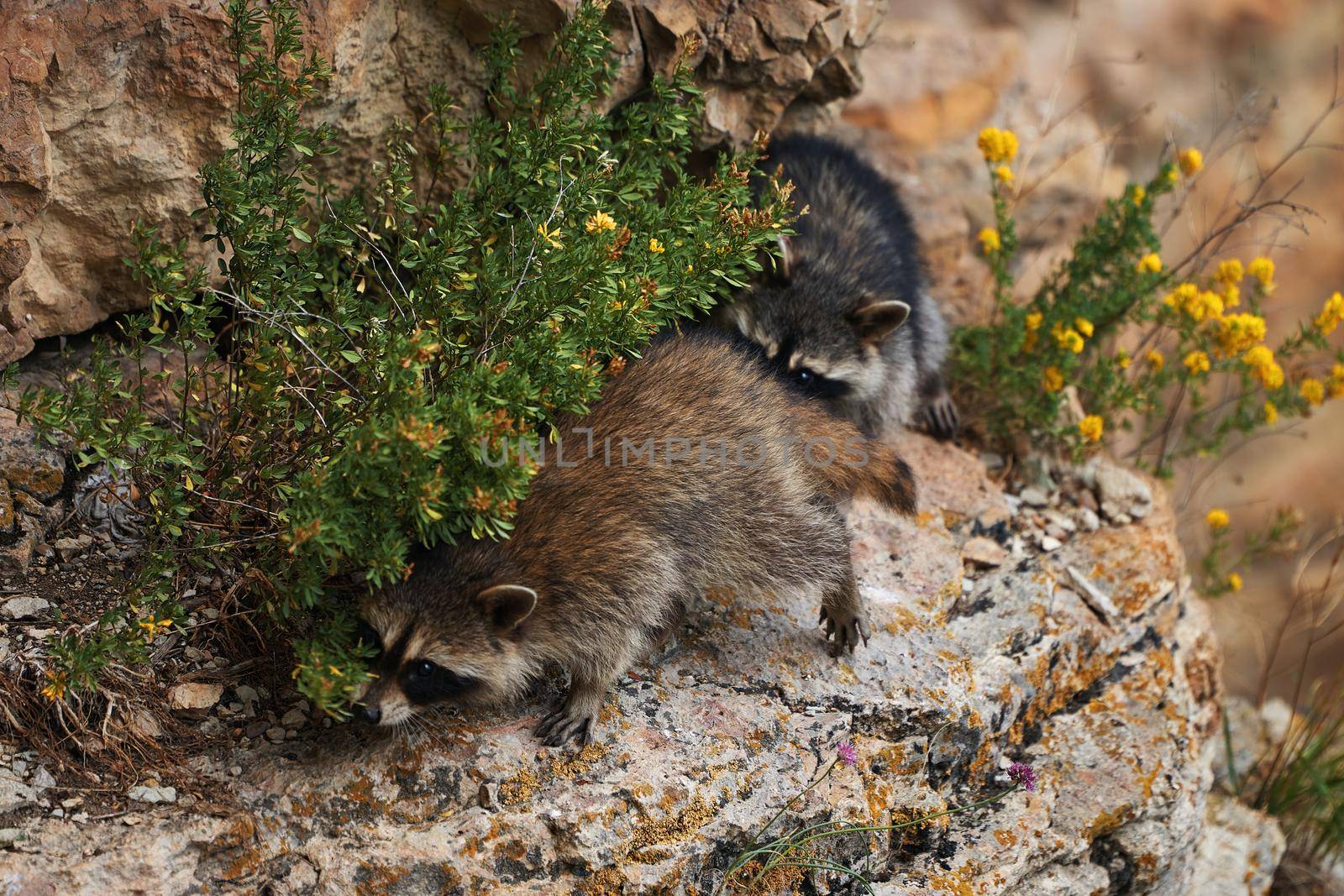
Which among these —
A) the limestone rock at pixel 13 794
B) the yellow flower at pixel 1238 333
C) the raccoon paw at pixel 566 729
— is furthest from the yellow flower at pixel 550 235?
the yellow flower at pixel 1238 333

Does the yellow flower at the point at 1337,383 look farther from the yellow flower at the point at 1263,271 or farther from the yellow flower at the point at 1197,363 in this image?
the yellow flower at the point at 1197,363

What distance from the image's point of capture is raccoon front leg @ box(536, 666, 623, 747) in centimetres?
388

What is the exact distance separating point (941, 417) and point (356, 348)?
3.23 metres

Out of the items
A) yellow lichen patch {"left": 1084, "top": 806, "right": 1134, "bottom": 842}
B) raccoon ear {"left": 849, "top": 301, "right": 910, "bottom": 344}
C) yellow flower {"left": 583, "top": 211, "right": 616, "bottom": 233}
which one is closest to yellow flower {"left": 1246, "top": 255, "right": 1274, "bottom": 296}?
raccoon ear {"left": 849, "top": 301, "right": 910, "bottom": 344}

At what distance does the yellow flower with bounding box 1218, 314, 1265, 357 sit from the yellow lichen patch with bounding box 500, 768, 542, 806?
3.87 metres

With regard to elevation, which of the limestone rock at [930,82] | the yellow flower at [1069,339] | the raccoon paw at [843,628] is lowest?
the raccoon paw at [843,628]

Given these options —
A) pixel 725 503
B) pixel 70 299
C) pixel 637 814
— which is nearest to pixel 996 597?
pixel 725 503

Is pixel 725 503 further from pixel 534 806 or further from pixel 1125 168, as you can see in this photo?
pixel 1125 168

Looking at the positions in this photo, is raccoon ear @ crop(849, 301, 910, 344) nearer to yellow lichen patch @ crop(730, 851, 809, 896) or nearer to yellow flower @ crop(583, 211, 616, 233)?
yellow flower @ crop(583, 211, 616, 233)

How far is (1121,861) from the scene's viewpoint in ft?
14.9

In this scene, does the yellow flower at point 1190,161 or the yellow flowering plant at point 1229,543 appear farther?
the yellow flowering plant at point 1229,543

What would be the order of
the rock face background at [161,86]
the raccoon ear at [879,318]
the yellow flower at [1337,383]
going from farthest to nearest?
the yellow flower at [1337,383] < the raccoon ear at [879,318] < the rock face background at [161,86]

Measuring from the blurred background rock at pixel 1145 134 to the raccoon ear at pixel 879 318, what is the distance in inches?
62.6

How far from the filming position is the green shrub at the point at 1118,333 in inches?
220
